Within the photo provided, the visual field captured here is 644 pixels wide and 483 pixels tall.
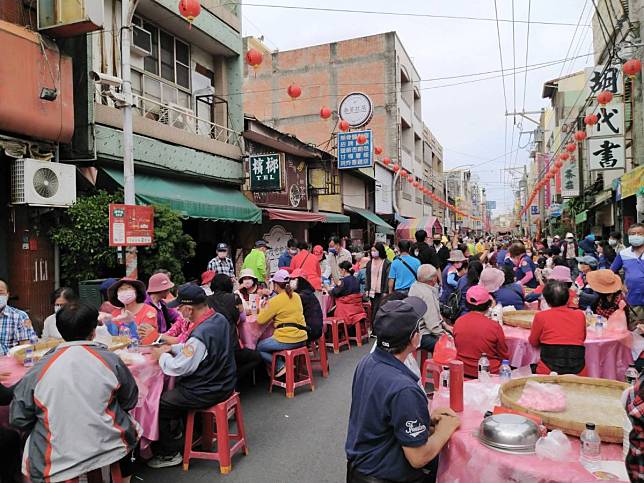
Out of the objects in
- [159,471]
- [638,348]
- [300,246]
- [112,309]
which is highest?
[300,246]

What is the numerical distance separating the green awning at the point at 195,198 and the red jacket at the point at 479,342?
7046 millimetres

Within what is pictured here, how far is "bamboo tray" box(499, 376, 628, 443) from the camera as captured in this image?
263 cm

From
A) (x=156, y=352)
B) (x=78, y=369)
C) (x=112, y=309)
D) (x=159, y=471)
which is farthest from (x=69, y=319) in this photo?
(x=112, y=309)

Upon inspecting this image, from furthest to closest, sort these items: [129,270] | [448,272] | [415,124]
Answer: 1. [415,124]
2. [448,272]
3. [129,270]

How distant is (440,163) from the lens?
5594cm

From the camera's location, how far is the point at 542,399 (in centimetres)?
299

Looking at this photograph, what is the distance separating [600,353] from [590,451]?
3.21 meters

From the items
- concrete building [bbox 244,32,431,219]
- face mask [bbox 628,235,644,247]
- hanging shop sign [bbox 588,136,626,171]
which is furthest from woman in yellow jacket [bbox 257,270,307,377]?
concrete building [bbox 244,32,431,219]

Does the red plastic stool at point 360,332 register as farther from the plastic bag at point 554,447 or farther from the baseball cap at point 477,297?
the plastic bag at point 554,447

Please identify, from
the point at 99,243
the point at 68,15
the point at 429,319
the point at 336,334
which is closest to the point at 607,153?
the point at 336,334

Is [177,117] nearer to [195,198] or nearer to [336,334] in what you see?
[195,198]

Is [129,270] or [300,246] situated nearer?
[129,270]

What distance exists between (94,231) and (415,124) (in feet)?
112

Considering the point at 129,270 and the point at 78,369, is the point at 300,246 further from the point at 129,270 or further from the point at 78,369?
→ the point at 78,369
